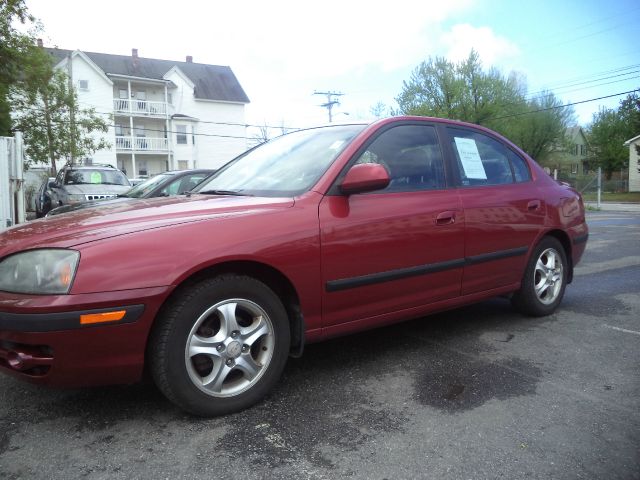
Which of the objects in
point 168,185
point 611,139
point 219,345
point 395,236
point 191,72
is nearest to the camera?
point 219,345

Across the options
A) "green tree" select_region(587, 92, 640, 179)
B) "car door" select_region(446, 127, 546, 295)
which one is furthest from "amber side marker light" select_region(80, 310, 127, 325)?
"green tree" select_region(587, 92, 640, 179)

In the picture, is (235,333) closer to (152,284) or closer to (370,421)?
(152,284)

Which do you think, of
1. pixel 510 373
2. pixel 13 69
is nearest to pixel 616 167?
pixel 13 69

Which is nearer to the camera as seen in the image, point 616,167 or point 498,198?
point 498,198

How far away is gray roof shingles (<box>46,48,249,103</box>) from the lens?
3869cm

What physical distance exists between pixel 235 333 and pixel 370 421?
0.80m

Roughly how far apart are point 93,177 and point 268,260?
11.1 metres

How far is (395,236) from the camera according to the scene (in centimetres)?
314

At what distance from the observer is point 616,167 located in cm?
5291

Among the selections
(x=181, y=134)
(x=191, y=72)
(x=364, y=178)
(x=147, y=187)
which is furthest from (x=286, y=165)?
(x=191, y=72)

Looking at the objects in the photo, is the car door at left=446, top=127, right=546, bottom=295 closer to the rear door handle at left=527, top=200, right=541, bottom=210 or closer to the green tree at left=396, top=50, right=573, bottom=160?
the rear door handle at left=527, top=200, right=541, bottom=210

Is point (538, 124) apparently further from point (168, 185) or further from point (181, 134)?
point (168, 185)

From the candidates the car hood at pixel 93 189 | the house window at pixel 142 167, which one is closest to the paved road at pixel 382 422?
the car hood at pixel 93 189

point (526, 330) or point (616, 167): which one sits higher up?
point (616, 167)
